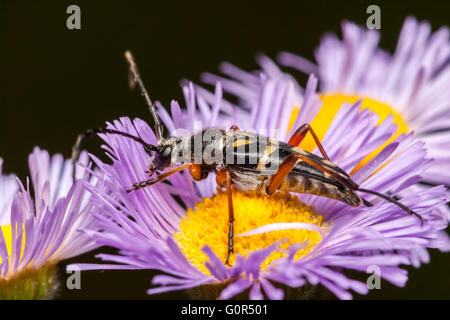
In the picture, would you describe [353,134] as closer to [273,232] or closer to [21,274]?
[273,232]

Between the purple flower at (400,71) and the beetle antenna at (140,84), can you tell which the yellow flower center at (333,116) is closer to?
the purple flower at (400,71)

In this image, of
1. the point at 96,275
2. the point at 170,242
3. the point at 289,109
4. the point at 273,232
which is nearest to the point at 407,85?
the point at 289,109

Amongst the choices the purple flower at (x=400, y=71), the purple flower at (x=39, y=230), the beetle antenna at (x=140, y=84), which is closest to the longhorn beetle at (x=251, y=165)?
the beetle antenna at (x=140, y=84)

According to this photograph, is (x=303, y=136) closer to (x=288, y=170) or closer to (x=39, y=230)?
(x=288, y=170)

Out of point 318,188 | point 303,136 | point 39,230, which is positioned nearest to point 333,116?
point 303,136

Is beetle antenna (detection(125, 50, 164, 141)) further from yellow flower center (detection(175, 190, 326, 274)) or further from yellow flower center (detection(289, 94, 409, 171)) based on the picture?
yellow flower center (detection(289, 94, 409, 171))

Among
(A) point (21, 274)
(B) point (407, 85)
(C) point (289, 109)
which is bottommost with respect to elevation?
(A) point (21, 274)

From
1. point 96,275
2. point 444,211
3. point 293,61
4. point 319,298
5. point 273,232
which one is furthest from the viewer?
point 293,61

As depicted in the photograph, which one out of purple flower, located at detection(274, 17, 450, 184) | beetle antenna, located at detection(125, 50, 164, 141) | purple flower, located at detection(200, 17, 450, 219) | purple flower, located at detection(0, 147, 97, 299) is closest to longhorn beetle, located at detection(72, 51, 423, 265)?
beetle antenna, located at detection(125, 50, 164, 141)
